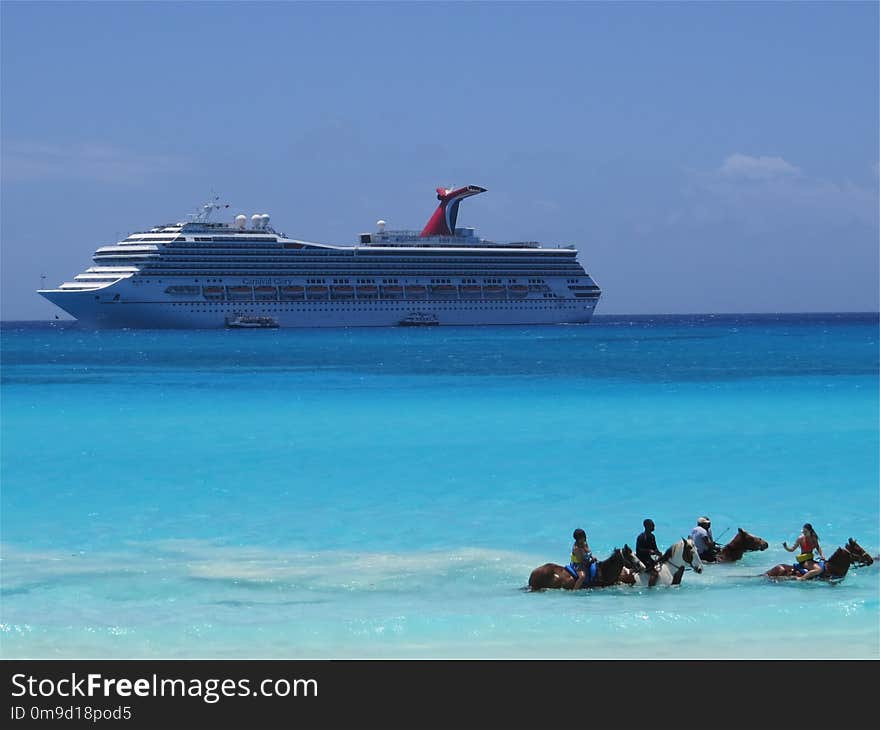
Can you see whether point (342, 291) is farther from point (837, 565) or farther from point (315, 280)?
point (837, 565)

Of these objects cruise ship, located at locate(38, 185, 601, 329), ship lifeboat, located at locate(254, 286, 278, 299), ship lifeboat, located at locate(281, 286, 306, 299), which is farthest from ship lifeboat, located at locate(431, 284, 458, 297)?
ship lifeboat, located at locate(254, 286, 278, 299)

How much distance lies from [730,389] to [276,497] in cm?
1838

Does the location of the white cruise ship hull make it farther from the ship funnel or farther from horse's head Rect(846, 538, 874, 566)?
horse's head Rect(846, 538, 874, 566)

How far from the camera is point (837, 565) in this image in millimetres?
9734

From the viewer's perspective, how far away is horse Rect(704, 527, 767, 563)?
10.5m

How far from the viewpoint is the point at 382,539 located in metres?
11.9

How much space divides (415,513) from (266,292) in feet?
230

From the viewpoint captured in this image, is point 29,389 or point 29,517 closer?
point 29,517

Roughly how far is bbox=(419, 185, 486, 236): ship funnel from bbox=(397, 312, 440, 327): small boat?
354 inches

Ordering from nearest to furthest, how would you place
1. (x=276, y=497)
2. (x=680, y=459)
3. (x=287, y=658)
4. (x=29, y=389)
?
(x=287, y=658) < (x=276, y=497) < (x=680, y=459) < (x=29, y=389)

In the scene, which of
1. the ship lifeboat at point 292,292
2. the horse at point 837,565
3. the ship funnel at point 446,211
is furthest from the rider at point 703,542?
the ship funnel at point 446,211

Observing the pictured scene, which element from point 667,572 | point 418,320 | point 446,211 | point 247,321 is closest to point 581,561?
point 667,572

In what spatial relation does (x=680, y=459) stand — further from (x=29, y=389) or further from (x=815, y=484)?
(x=29, y=389)
